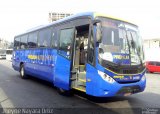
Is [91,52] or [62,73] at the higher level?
[91,52]

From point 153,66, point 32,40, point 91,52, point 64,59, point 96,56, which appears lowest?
point 153,66

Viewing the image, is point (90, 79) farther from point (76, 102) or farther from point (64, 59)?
point (64, 59)

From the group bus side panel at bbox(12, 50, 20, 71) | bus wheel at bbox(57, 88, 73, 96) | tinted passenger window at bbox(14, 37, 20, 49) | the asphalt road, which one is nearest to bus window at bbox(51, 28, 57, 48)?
bus wheel at bbox(57, 88, 73, 96)

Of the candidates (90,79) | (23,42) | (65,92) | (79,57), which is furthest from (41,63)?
(90,79)

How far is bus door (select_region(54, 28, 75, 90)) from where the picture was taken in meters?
9.73

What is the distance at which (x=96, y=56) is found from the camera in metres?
8.21

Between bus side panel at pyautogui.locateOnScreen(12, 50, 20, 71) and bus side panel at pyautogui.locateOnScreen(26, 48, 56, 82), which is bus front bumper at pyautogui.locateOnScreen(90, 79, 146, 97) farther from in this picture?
bus side panel at pyautogui.locateOnScreen(12, 50, 20, 71)

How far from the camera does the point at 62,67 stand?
33.3 ft

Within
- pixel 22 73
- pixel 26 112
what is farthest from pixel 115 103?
pixel 22 73

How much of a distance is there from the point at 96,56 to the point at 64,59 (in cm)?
220

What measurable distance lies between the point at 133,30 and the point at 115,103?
2761 millimetres

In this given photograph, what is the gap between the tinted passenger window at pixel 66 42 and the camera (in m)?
9.88

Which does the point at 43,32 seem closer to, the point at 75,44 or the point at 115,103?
the point at 75,44

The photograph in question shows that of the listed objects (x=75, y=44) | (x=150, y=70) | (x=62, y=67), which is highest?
(x=75, y=44)
